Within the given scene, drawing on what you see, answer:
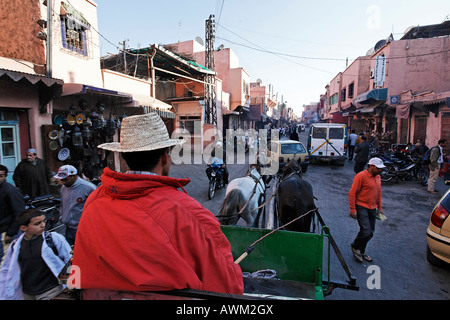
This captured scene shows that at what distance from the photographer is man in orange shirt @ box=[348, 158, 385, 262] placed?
14.2 ft

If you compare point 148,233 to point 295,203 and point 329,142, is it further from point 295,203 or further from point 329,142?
point 329,142

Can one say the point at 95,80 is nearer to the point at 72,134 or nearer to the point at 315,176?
the point at 72,134

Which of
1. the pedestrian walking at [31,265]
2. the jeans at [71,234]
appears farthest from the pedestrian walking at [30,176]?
the pedestrian walking at [31,265]

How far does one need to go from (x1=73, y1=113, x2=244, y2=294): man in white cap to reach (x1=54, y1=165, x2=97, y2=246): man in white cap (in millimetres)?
2795

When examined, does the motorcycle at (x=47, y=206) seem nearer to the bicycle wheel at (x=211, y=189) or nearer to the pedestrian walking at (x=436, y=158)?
the bicycle wheel at (x=211, y=189)

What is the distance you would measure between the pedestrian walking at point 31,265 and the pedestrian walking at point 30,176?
3525mm

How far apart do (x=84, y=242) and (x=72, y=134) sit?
7623 mm

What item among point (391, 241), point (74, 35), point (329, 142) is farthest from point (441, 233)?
point (74, 35)

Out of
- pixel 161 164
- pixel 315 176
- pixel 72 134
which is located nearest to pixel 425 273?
pixel 161 164

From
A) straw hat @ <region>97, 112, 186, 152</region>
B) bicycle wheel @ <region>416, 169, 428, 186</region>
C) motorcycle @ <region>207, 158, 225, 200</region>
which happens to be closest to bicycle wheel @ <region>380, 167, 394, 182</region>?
bicycle wheel @ <region>416, 169, 428, 186</region>

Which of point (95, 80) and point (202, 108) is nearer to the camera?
point (95, 80)

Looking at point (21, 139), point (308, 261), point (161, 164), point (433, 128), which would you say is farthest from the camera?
point (433, 128)

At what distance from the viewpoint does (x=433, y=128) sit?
40.9 feet
